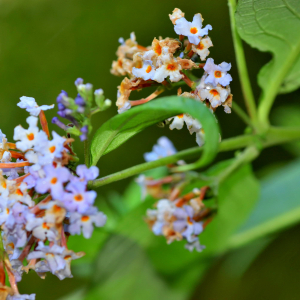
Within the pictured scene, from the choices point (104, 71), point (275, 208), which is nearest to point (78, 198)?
point (275, 208)

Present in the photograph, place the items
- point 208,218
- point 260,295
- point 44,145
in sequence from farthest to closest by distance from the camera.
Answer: point 260,295 < point 208,218 < point 44,145

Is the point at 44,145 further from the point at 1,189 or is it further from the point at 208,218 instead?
the point at 208,218

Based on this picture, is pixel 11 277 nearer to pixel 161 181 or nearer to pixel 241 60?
pixel 161 181

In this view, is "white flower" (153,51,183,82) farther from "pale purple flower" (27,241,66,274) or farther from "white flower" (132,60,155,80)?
"pale purple flower" (27,241,66,274)

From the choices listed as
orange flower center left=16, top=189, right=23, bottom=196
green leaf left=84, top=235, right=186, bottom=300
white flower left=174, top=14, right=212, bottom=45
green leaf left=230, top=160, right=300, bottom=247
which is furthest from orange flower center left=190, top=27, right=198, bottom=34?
green leaf left=230, top=160, right=300, bottom=247

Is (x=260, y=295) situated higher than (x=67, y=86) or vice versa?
(x=67, y=86)

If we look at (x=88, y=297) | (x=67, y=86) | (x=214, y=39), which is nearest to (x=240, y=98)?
(x=214, y=39)

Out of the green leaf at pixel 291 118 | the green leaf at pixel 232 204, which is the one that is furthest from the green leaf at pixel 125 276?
the green leaf at pixel 291 118
